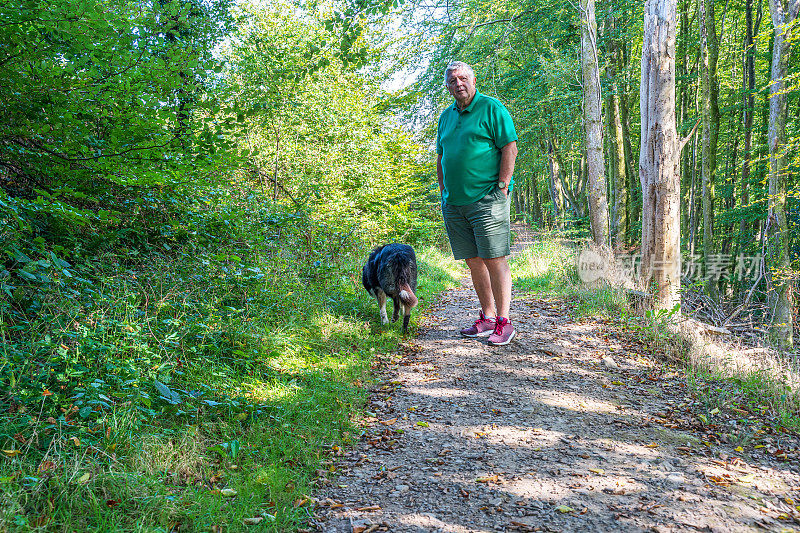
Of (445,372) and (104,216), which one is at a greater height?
(104,216)

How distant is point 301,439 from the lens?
306 cm

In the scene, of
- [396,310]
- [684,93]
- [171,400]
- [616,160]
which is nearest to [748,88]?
[684,93]

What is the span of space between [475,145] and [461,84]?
58cm

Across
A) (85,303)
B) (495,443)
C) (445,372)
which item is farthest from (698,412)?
(85,303)

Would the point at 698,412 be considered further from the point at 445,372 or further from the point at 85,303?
the point at 85,303

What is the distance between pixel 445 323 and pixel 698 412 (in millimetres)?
3284

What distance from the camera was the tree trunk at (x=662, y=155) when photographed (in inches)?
240

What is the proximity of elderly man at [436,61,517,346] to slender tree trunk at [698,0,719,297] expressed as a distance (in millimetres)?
10111

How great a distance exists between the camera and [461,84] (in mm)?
4418

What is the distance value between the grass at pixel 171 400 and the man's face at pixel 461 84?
8.92ft

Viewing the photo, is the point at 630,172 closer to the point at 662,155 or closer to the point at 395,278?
the point at 662,155

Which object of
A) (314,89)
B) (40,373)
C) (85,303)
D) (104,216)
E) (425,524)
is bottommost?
(425,524)

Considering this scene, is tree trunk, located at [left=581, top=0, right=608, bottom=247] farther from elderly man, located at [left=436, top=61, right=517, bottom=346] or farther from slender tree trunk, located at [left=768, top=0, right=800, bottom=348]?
elderly man, located at [left=436, top=61, right=517, bottom=346]

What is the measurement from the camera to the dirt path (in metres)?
2.26
